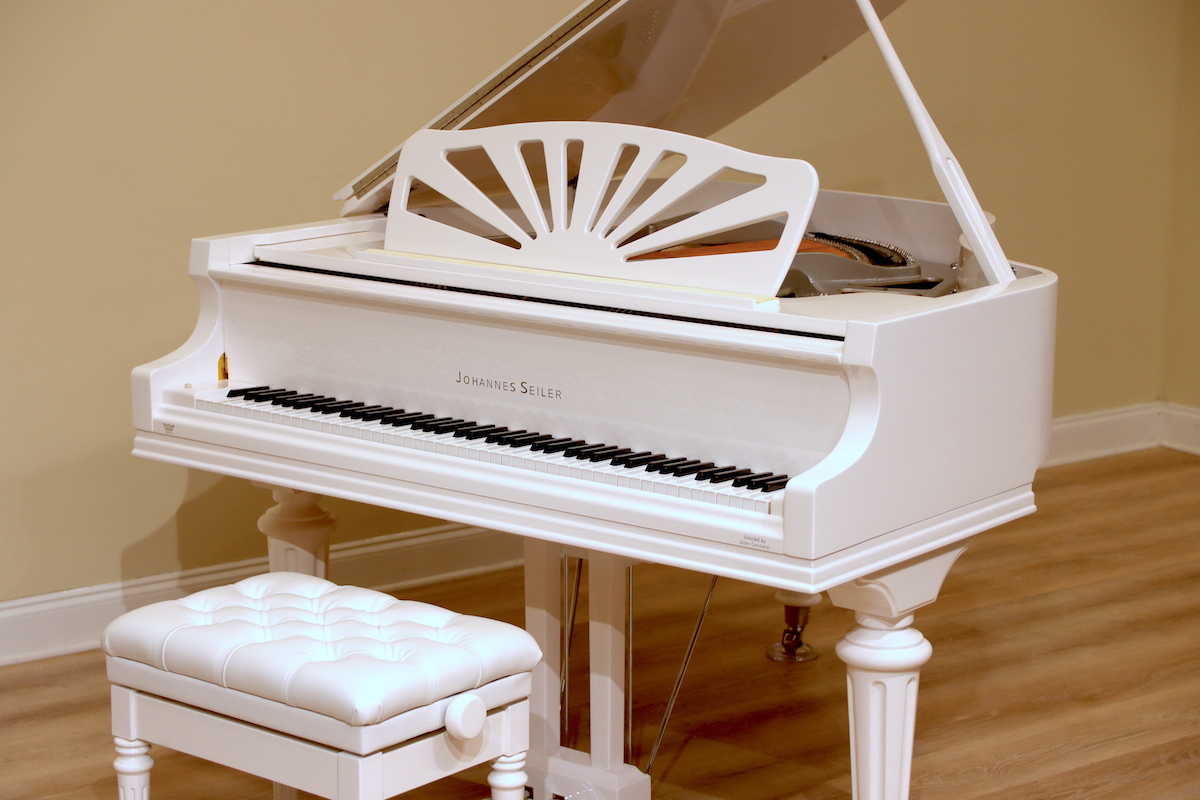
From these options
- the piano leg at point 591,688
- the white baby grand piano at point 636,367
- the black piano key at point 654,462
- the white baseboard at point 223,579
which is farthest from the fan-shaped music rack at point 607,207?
the white baseboard at point 223,579

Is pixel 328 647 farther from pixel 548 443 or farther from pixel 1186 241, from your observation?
pixel 1186 241

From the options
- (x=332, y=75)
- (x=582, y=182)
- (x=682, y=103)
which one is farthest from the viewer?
(x=332, y=75)

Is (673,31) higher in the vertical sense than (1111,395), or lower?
higher

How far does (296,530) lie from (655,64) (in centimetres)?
117

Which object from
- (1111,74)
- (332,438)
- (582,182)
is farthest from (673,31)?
(1111,74)

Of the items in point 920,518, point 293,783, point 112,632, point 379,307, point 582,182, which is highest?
point 582,182

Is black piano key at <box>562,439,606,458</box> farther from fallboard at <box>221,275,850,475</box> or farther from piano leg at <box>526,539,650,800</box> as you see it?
piano leg at <box>526,539,650,800</box>

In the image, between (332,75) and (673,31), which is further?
(332,75)

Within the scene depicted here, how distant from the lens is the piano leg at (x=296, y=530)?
9.25 ft

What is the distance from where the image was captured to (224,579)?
3.82m

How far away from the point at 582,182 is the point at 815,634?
5.71 feet

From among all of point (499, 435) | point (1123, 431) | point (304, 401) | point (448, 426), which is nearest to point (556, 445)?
point (499, 435)

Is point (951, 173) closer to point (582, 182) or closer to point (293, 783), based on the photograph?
point (582, 182)

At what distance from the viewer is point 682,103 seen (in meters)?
3.03
